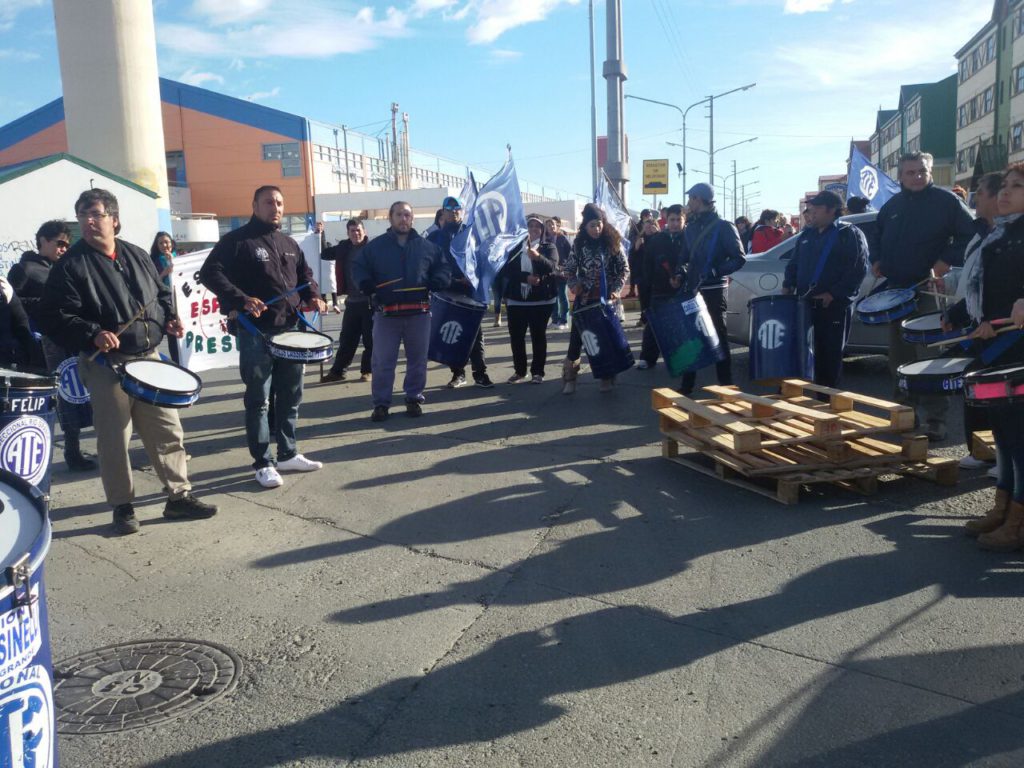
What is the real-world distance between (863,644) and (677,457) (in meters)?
2.81

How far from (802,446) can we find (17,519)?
4725 millimetres

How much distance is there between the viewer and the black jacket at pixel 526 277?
29.8ft

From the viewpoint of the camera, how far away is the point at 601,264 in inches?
322

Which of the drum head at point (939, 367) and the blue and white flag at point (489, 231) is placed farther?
the blue and white flag at point (489, 231)

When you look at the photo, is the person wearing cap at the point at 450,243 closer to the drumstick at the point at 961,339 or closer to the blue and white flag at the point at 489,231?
the blue and white flag at the point at 489,231

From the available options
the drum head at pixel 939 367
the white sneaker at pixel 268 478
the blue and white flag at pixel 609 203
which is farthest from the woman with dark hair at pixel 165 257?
the drum head at pixel 939 367

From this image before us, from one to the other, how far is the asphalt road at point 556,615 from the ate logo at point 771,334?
1482 mm

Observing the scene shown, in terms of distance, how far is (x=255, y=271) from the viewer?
18.9 feet

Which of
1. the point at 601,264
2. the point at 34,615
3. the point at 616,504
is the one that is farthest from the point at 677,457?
the point at 34,615

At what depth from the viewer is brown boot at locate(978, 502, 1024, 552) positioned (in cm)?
415

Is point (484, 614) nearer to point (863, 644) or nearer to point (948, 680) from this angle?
point (863, 644)

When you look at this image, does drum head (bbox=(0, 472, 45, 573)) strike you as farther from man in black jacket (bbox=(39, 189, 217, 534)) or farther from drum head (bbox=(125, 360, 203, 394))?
man in black jacket (bbox=(39, 189, 217, 534))

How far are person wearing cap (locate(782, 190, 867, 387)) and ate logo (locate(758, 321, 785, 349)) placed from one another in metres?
0.29

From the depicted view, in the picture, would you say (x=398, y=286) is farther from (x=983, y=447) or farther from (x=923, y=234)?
(x=983, y=447)
